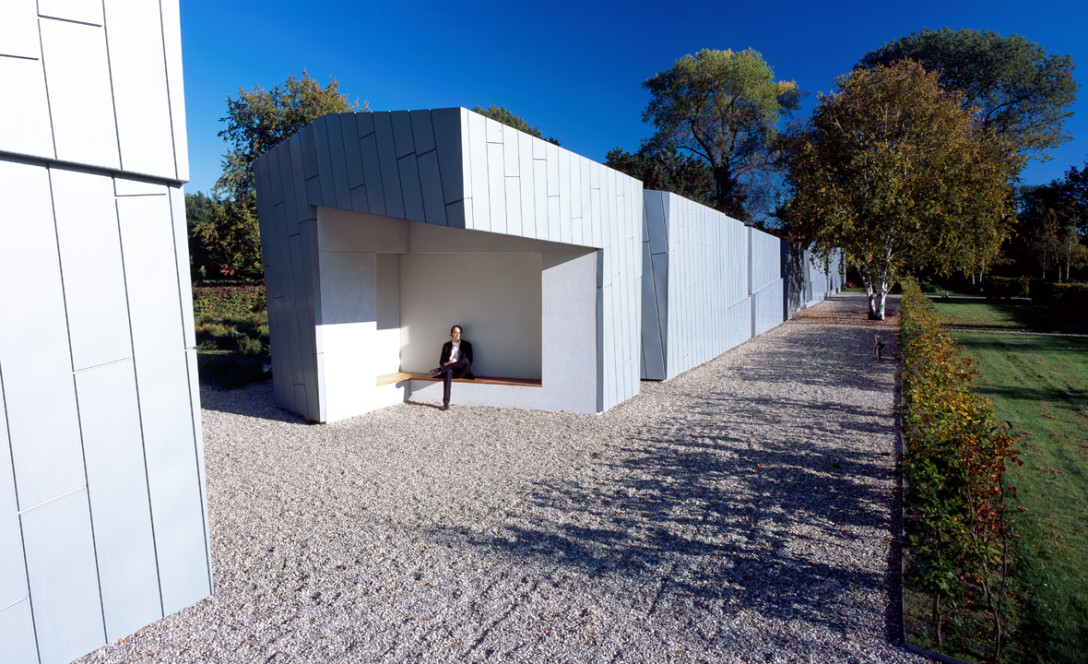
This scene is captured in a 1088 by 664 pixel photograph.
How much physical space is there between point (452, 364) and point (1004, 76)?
37585mm

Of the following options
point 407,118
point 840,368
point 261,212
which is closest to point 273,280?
point 261,212

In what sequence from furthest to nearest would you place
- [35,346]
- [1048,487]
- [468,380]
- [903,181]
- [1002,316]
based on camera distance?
1. [1002,316]
2. [903,181]
3. [468,380]
4. [1048,487]
5. [35,346]

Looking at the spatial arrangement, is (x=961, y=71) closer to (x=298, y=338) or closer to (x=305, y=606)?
(x=298, y=338)

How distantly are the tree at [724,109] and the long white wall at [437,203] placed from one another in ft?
92.6

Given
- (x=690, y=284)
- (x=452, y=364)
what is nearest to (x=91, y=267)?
(x=452, y=364)

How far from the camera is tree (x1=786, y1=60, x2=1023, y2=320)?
17062mm

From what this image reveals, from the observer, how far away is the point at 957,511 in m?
3.48

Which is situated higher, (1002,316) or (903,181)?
(903,181)

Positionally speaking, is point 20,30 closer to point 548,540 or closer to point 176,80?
point 176,80

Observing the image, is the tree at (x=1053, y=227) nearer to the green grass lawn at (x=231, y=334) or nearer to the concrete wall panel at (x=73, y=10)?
the green grass lawn at (x=231, y=334)

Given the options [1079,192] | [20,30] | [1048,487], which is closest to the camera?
[20,30]

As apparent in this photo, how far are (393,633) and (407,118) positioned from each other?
483 centimetres

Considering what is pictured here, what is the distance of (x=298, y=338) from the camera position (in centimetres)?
790

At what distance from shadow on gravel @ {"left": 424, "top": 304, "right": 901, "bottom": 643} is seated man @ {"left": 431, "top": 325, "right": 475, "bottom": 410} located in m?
2.91
